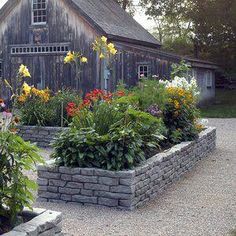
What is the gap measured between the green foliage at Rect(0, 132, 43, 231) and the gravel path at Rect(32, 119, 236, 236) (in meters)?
1.17

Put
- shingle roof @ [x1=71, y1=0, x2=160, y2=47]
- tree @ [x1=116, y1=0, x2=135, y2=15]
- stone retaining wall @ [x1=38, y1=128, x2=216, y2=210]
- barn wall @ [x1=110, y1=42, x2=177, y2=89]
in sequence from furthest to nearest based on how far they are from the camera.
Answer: tree @ [x1=116, y1=0, x2=135, y2=15] < barn wall @ [x1=110, y1=42, x2=177, y2=89] < shingle roof @ [x1=71, y1=0, x2=160, y2=47] < stone retaining wall @ [x1=38, y1=128, x2=216, y2=210]

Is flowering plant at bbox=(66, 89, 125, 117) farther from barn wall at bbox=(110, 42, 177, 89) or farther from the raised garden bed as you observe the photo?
barn wall at bbox=(110, 42, 177, 89)

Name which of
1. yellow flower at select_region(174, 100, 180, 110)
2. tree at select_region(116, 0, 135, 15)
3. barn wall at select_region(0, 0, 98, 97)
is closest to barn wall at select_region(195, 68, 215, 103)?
barn wall at select_region(0, 0, 98, 97)

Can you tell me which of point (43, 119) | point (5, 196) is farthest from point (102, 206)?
point (43, 119)

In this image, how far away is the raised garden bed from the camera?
3941 millimetres

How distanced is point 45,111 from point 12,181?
768 centimetres

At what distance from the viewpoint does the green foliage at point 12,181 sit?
4191 millimetres

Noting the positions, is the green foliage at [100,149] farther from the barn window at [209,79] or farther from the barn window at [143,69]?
the barn window at [209,79]

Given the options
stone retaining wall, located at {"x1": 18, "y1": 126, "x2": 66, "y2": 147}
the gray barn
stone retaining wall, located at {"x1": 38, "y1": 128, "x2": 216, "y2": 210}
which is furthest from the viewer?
the gray barn

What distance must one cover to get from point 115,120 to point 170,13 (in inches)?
990

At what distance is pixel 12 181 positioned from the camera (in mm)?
4207

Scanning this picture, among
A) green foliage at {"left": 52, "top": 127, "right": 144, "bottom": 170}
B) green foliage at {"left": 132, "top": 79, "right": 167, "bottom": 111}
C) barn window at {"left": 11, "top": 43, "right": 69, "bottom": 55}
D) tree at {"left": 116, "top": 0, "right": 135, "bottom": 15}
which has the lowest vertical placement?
green foliage at {"left": 52, "top": 127, "right": 144, "bottom": 170}

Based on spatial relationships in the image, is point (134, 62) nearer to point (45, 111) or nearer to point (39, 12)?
point (39, 12)

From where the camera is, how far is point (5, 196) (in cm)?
420
